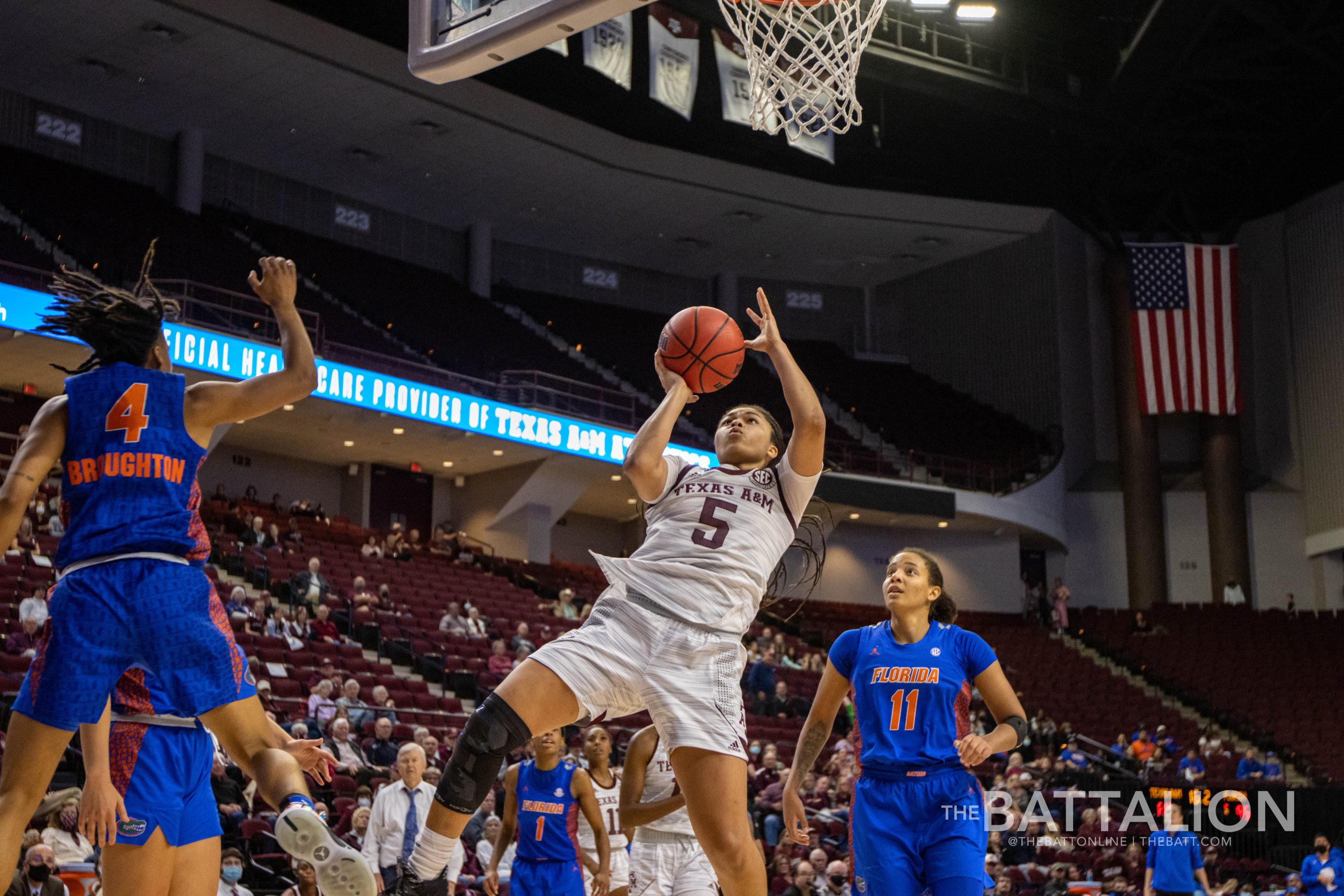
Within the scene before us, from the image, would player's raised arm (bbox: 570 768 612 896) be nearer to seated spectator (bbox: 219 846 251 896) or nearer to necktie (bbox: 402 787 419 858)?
necktie (bbox: 402 787 419 858)

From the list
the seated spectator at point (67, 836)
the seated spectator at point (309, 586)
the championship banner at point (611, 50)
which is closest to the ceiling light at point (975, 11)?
the championship banner at point (611, 50)

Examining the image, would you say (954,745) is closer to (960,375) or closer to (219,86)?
(219,86)

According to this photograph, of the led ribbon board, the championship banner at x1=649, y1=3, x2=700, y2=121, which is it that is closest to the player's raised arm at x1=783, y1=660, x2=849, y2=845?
the led ribbon board

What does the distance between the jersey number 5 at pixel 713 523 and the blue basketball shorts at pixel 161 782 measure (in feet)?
5.50

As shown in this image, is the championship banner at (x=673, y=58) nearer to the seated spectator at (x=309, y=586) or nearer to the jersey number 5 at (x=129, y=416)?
the seated spectator at (x=309, y=586)

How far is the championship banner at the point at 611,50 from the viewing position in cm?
2250

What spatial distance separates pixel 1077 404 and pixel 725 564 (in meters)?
29.4

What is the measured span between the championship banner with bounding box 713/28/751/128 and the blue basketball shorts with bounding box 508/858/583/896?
698 inches

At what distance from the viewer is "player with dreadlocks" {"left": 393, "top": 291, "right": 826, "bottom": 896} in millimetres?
4195

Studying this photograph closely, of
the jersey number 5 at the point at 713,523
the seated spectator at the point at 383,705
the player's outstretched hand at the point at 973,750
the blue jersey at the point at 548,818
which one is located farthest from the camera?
the seated spectator at the point at 383,705

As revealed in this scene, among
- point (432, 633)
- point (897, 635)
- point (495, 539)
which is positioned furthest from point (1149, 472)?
point (897, 635)

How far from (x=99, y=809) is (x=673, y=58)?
71.3 ft

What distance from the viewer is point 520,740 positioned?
4.23 meters

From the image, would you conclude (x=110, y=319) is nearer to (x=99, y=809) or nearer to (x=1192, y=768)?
(x=99, y=809)
